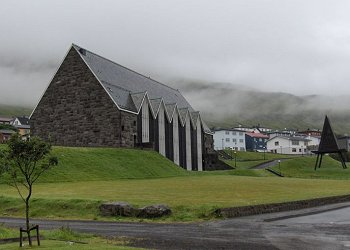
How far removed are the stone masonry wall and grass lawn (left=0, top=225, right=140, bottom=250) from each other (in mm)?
51256

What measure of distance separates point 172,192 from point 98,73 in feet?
146

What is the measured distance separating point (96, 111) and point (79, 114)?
3.09 m

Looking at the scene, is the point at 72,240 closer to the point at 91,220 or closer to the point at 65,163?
the point at 91,220

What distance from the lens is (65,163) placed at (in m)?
49.4

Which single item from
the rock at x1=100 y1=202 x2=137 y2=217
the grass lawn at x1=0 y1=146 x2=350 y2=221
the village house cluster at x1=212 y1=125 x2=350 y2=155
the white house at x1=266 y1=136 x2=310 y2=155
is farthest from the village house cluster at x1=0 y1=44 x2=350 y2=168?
the village house cluster at x1=212 y1=125 x2=350 y2=155

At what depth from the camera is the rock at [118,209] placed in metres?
24.0

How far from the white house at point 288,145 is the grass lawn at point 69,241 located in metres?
165

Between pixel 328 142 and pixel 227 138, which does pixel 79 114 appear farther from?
pixel 227 138

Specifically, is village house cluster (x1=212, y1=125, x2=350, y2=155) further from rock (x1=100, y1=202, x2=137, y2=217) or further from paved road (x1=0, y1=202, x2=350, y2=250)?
rock (x1=100, y1=202, x2=137, y2=217)

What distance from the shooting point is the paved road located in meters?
15.3

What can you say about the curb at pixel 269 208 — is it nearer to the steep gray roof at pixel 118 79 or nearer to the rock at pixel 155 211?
the rock at pixel 155 211

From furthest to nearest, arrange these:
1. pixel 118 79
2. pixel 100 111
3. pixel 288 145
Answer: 1. pixel 288 145
2. pixel 118 79
3. pixel 100 111

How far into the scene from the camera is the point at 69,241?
16031 mm

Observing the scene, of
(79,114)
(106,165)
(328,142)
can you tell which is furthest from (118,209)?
(328,142)
